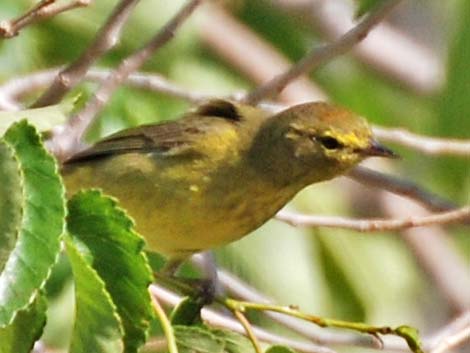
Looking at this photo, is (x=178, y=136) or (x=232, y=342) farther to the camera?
(x=178, y=136)

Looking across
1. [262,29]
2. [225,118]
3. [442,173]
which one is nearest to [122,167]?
[225,118]

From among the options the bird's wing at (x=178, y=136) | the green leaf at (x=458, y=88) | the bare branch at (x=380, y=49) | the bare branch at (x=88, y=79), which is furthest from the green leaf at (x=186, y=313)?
the bare branch at (x=380, y=49)

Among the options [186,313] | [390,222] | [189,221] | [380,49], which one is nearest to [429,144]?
[390,222]

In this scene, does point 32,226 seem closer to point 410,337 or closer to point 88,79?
point 410,337

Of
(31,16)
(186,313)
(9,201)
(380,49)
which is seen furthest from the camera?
(380,49)

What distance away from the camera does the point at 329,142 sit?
3023 millimetres

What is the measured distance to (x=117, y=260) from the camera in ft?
6.29

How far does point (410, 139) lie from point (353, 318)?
120 centimetres

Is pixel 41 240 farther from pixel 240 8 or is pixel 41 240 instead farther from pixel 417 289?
pixel 417 289

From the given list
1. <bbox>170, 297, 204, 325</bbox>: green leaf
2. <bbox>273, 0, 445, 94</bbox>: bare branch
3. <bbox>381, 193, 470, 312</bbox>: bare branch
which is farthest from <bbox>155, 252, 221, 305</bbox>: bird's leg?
<bbox>273, 0, 445, 94</bbox>: bare branch

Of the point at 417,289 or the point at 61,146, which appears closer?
the point at 61,146

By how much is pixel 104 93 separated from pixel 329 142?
66 centimetres

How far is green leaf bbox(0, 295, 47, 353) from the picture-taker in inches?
76.7

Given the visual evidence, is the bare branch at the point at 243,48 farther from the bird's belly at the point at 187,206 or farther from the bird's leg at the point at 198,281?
the bird's belly at the point at 187,206
